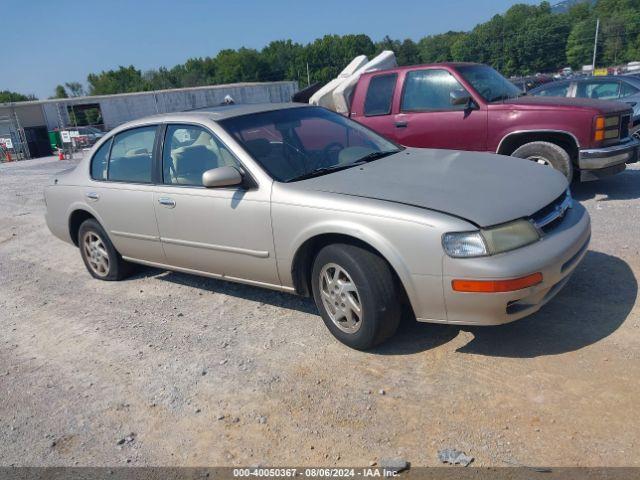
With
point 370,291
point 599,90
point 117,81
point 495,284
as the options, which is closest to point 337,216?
point 370,291

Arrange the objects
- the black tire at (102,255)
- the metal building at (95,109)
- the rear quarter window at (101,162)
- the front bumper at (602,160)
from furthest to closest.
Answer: the metal building at (95,109), the front bumper at (602,160), the black tire at (102,255), the rear quarter window at (101,162)

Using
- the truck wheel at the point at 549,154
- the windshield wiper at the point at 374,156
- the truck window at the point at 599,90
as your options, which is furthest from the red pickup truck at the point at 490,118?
the truck window at the point at 599,90

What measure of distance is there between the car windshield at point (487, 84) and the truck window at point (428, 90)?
9.0 inches

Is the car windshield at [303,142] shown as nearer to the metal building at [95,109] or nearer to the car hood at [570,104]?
the car hood at [570,104]

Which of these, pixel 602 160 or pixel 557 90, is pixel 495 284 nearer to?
pixel 602 160

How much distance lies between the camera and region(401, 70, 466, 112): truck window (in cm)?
736

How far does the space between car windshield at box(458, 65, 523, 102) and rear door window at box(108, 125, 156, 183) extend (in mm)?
4314

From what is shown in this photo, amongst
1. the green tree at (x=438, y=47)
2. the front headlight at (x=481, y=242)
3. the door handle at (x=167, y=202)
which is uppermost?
the green tree at (x=438, y=47)

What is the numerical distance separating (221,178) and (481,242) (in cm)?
188

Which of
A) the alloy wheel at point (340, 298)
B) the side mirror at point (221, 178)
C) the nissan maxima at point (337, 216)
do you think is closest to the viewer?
the nissan maxima at point (337, 216)

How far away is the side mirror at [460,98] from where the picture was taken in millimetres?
7031

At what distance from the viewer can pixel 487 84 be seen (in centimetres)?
744

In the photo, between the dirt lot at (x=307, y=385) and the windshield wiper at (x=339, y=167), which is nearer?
the dirt lot at (x=307, y=385)

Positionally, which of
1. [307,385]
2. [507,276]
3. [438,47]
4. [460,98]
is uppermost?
[438,47]
